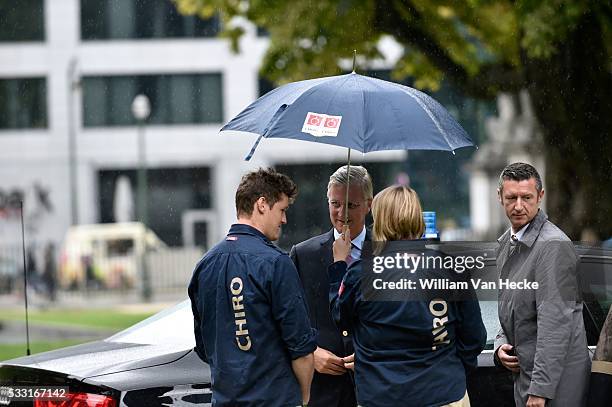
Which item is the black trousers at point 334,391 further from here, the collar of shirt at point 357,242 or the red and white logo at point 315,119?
the red and white logo at point 315,119

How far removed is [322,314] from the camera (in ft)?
15.4

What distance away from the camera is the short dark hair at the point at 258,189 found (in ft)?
13.5

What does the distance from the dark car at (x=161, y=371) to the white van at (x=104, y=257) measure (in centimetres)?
2160

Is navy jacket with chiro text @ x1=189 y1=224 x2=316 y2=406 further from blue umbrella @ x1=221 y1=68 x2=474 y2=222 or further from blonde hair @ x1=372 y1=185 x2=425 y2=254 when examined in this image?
blue umbrella @ x1=221 y1=68 x2=474 y2=222

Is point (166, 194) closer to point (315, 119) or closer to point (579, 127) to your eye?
point (579, 127)

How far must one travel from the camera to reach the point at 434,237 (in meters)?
4.36

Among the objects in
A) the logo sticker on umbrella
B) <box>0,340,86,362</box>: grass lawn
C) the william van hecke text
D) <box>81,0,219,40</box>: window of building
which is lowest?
<box>0,340,86,362</box>: grass lawn

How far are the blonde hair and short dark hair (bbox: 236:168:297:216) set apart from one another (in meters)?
0.35

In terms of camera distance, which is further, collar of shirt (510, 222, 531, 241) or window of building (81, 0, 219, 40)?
window of building (81, 0, 219, 40)

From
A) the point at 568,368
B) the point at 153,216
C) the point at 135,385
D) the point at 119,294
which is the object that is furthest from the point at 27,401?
the point at 153,216

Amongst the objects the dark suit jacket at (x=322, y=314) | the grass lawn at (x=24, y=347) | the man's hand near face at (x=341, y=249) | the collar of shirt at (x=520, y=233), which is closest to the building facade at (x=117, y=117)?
the grass lawn at (x=24, y=347)

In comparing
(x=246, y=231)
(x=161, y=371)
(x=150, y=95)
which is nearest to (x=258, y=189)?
(x=246, y=231)

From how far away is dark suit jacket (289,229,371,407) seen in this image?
462 centimetres

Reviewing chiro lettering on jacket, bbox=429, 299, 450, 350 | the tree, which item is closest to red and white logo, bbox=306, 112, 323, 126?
chiro lettering on jacket, bbox=429, 299, 450, 350
